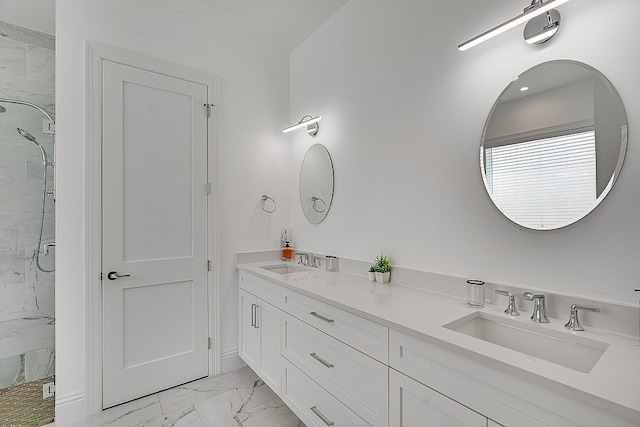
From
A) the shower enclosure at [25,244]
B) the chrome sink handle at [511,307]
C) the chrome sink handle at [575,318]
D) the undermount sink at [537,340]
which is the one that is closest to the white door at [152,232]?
the shower enclosure at [25,244]

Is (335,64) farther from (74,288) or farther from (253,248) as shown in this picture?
(74,288)

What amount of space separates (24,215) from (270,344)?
2.20 metres

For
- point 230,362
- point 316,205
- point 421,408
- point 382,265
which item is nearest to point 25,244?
point 230,362

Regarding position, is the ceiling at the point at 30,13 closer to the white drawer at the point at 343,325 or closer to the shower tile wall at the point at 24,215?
the shower tile wall at the point at 24,215

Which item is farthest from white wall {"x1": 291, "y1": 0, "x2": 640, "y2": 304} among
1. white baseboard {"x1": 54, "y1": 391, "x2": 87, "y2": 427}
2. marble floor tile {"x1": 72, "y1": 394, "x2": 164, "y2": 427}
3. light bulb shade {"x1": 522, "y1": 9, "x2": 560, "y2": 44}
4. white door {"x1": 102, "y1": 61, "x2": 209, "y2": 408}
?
white baseboard {"x1": 54, "y1": 391, "x2": 87, "y2": 427}

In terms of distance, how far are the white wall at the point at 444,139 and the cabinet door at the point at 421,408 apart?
0.66 meters

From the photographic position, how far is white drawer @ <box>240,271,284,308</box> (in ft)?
6.68

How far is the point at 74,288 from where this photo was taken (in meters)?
2.04

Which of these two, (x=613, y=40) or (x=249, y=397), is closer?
(x=613, y=40)

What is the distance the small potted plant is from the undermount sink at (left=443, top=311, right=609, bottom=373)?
0.64 m

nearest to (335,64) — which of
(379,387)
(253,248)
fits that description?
(253,248)

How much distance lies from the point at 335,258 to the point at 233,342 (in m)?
1.15

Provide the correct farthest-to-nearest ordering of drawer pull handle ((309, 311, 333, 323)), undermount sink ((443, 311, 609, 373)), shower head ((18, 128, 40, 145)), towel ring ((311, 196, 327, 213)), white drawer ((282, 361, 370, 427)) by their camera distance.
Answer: towel ring ((311, 196, 327, 213)), shower head ((18, 128, 40, 145)), drawer pull handle ((309, 311, 333, 323)), white drawer ((282, 361, 370, 427)), undermount sink ((443, 311, 609, 373))

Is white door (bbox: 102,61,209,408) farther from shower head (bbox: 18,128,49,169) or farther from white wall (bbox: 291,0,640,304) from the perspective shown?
white wall (bbox: 291,0,640,304)
